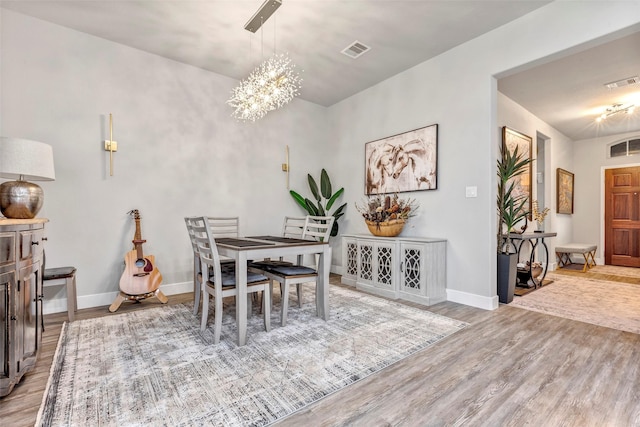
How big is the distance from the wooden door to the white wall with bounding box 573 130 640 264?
0.36 feet

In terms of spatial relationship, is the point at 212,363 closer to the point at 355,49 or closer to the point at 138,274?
the point at 138,274

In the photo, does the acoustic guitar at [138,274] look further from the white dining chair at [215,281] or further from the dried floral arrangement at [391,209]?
the dried floral arrangement at [391,209]

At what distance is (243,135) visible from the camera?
4.47 meters

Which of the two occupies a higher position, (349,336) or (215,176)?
(215,176)

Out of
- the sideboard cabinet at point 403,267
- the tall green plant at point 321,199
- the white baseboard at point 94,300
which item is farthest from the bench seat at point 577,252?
the white baseboard at point 94,300

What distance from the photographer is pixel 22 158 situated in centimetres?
209

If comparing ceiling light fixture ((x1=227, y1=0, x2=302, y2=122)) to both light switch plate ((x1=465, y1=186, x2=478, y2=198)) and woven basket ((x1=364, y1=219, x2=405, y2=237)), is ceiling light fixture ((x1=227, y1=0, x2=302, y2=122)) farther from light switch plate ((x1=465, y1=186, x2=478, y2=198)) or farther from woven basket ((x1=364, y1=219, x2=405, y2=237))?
light switch plate ((x1=465, y1=186, x2=478, y2=198))

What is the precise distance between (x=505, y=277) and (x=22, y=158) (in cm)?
453

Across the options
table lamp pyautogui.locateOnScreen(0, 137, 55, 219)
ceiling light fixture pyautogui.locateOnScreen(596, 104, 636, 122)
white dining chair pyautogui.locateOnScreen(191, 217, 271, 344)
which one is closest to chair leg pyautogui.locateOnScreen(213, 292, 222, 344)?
white dining chair pyautogui.locateOnScreen(191, 217, 271, 344)

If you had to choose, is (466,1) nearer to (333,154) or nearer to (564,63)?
(564,63)

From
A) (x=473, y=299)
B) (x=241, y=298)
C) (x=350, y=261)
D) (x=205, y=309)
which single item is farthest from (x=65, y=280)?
(x=473, y=299)

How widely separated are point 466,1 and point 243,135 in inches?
123

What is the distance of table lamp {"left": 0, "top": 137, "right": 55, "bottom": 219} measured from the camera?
1932mm

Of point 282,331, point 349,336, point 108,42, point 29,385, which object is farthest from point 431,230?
point 108,42
